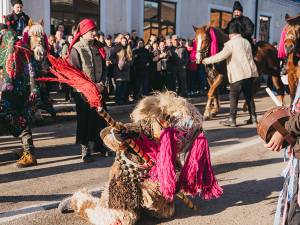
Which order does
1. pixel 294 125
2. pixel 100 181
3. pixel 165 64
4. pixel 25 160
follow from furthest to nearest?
1. pixel 165 64
2. pixel 25 160
3. pixel 100 181
4. pixel 294 125

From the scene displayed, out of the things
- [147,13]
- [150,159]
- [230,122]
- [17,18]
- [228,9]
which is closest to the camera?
[150,159]

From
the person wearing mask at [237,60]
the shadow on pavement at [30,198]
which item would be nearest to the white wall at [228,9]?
the person wearing mask at [237,60]

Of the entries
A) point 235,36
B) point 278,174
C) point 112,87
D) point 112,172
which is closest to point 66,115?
point 112,87

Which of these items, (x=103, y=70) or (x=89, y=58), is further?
(x=103, y=70)

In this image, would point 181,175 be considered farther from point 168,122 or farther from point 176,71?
point 176,71

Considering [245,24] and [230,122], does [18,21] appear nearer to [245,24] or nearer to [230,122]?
[230,122]

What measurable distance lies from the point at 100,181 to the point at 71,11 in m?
10.8

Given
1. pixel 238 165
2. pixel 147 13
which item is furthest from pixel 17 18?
pixel 147 13

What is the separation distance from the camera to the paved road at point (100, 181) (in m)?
4.66

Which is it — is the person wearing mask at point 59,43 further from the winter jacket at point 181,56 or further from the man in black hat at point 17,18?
the winter jacket at point 181,56

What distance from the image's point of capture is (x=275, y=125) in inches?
111

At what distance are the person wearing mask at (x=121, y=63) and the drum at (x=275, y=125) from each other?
9778mm

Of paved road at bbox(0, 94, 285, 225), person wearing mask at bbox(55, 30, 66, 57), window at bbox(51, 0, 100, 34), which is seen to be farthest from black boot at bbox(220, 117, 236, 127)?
window at bbox(51, 0, 100, 34)

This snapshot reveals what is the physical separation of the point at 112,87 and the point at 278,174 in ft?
27.5
